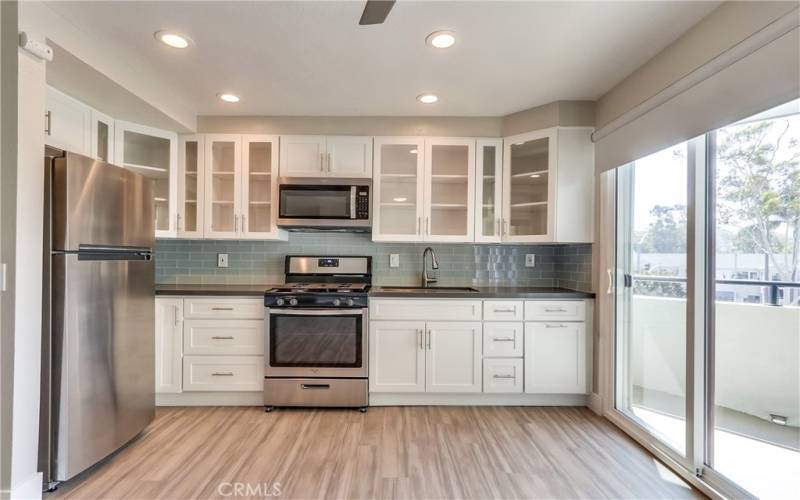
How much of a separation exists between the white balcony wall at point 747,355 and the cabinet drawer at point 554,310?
56 cm

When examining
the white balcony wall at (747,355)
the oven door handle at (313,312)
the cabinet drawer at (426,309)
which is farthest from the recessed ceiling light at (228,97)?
the white balcony wall at (747,355)

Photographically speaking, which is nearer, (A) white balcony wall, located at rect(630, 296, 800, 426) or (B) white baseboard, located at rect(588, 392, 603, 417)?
(A) white balcony wall, located at rect(630, 296, 800, 426)

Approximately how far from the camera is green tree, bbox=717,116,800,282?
144 cm

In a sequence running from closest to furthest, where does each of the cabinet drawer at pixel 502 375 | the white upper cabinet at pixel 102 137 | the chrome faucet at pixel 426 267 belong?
the white upper cabinet at pixel 102 137
the cabinet drawer at pixel 502 375
the chrome faucet at pixel 426 267

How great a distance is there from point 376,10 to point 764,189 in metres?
1.80

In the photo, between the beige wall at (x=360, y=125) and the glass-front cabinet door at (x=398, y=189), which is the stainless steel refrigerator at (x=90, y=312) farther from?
the glass-front cabinet door at (x=398, y=189)

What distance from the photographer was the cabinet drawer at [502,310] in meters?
2.66

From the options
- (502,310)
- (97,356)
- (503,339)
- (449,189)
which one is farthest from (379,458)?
(449,189)

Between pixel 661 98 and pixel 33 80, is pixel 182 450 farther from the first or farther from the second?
pixel 661 98

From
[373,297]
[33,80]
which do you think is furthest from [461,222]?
[33,80]

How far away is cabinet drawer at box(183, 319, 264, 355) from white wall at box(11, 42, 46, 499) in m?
1.00

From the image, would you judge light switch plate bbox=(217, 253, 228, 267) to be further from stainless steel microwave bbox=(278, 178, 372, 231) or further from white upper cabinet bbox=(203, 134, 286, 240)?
stainless steel microwave bbox=(278, 178, 372, 231)

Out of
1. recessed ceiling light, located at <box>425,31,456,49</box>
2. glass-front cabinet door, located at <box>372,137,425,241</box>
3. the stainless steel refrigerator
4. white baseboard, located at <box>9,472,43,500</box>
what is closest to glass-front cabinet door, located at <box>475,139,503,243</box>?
glass-front cabinet door, located at <box>372,137,425,241</box>

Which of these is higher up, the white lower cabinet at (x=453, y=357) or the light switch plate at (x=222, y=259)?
the light switch plate at (x=222, y=259)
